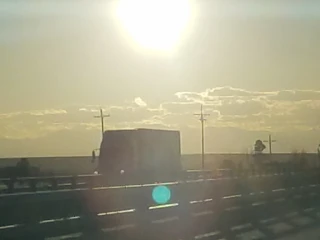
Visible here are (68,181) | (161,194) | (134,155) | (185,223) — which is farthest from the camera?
(134,155)

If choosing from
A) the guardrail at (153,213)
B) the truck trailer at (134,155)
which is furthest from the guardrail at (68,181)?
the guardrail at (153,213)

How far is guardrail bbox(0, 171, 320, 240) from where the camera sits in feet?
54.2

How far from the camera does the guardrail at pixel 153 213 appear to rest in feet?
54.2

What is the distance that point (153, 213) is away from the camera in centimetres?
1975

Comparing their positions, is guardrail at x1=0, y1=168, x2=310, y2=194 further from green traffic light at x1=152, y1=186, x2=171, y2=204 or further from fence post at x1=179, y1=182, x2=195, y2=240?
fence post at x1=179, y1=182, x2=195, y2=240

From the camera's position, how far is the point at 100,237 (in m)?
16.5

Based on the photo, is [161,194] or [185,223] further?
[161,194]

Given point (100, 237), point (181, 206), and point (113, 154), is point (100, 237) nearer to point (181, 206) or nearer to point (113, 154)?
point (181, 206)

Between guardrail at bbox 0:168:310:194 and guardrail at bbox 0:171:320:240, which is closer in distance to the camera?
guardrail at bbox 0:171:320:240

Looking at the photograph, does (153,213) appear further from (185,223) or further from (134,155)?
(134,155)

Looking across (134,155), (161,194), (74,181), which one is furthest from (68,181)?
(134,155)

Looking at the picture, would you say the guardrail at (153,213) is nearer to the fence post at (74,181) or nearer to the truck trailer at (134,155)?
the fence post at (74,181)

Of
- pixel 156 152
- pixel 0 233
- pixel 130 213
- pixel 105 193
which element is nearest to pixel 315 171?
pixel 156 152

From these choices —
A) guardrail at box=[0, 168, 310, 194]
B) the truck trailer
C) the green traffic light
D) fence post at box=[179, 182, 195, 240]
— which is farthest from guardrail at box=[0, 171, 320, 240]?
the truck trailer
